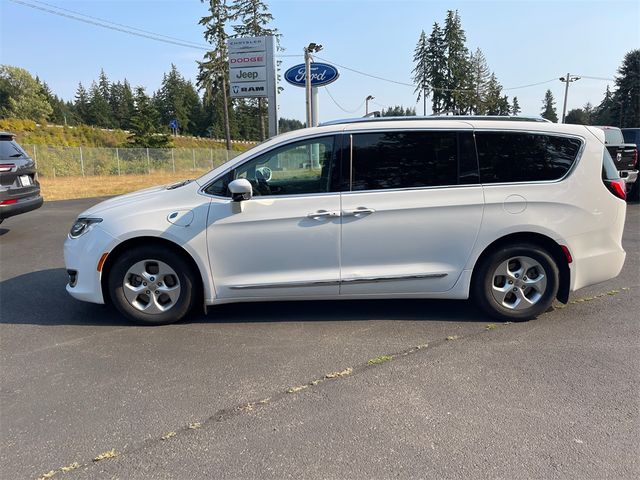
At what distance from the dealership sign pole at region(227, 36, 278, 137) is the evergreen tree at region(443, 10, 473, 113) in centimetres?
4788

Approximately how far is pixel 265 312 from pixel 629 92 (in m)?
82.9

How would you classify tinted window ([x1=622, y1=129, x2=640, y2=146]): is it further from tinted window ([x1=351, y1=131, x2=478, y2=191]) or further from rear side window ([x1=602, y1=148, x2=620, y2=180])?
tinted window ([x1=351, y1=131, x2=478, y2=191])

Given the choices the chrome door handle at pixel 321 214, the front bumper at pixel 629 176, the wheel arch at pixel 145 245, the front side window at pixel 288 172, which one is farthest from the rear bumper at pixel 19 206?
the front bumper at pixel 629 176

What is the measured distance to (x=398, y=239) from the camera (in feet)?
13.3

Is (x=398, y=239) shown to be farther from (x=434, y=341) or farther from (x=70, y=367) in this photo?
(x=70, y=367)

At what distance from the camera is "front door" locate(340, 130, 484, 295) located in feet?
13.2

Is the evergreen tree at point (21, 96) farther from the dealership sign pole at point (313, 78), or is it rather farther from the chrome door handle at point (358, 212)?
the chrome door handle at point (358, 212)

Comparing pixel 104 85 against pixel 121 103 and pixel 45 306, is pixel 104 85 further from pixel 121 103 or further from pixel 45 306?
pixel 45 306

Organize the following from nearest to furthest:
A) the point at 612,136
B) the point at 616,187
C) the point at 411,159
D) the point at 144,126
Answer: the point at 411,159 < the point at 616,187 < the point at 612,136 < the point at 144,126

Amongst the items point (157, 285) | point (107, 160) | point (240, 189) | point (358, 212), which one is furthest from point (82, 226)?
point (107, 160)

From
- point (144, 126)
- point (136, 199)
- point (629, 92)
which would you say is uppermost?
point (629, 92)

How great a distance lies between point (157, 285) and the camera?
4148 millimetres

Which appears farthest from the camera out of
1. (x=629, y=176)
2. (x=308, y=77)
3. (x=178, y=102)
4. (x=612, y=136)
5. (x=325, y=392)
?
(x=178, y=102)

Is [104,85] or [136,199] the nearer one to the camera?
[136,199]
